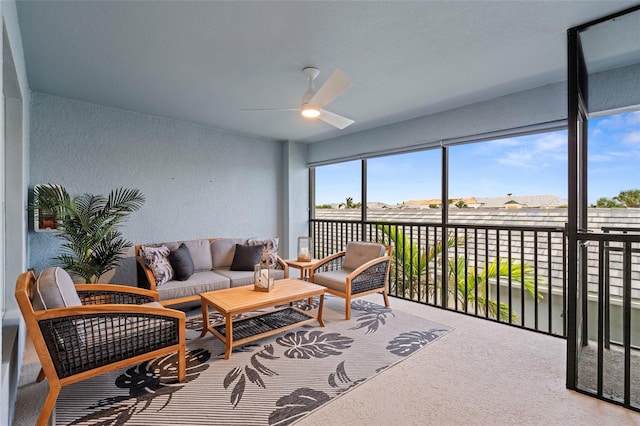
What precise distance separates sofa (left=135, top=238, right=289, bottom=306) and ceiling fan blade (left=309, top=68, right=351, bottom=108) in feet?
6.01

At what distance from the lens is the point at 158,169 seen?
4336mm

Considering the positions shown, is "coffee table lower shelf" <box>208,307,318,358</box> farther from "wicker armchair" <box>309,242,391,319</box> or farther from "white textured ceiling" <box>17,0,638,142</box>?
"white textured ceiling" <box>17,0,638,142</box>

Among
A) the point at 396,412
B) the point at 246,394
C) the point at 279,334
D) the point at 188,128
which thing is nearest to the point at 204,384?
the point at 246,394

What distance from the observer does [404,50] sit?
251cm

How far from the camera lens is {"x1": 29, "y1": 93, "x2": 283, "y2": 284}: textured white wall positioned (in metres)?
3.52

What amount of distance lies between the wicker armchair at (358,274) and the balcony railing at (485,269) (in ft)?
2.16

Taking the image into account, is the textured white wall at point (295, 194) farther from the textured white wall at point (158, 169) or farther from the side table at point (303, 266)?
the side table at point (303, 266)

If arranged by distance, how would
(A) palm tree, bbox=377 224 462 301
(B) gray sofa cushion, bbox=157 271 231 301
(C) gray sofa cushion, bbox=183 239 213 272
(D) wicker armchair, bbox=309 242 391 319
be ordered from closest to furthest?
1. (B) gray sofa cushion, bbox=157 271 231 301
2. (D) wicker armchair, bbox=309 242 391 319
3. (C) gray sofa cushion, bbox=183 239 213 272
4. (A) palm tree, bbox=377 224 462 301

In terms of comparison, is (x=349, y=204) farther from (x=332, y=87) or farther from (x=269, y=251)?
(x=332, y=87)

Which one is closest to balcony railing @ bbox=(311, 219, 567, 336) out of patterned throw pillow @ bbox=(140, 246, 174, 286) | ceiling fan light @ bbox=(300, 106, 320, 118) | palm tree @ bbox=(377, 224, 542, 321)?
palm tree @ bbox=(377, 224, 542, 321)

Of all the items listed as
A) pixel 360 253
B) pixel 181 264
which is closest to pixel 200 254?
pixel 181 264

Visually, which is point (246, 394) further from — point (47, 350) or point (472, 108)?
point (472, 108)

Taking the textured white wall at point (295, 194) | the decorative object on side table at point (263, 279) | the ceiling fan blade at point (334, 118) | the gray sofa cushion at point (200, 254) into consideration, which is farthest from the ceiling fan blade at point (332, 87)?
the textured white wall at point (295, 194)

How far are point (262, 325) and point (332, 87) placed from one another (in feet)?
7.72
